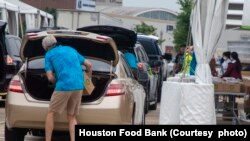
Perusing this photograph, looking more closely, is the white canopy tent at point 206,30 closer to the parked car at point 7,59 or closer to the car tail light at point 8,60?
the parked car at point 7,59

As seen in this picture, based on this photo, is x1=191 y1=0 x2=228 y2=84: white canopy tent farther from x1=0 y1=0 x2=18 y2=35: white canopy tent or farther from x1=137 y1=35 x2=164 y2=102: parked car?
x1=0 y1=0 x2=18 y2=35: white canopy tent

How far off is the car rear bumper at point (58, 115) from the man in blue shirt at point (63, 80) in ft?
0.53

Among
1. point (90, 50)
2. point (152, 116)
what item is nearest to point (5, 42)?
point (152, 116)

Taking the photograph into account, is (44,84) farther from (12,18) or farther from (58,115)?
(12,18)

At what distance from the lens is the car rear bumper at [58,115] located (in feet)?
33.5

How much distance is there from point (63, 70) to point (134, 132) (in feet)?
14.0

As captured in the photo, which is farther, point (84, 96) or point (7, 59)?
point (7, 59)

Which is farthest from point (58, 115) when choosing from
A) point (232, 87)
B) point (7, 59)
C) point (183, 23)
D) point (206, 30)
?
point (183, 23)

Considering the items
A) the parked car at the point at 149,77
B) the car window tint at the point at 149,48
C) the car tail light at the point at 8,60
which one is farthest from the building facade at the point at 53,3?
the car tail light at the point at 8,60

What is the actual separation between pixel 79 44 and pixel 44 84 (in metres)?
0.88

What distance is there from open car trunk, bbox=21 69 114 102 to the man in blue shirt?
1.18 feet

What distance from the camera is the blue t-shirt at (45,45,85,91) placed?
10.1 metres

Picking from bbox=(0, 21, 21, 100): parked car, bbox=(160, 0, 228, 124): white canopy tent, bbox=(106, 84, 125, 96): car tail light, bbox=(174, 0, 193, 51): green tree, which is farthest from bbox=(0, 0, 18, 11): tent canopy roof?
bbox=(174, 0, 193, 51): green tree

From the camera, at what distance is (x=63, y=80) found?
1016 centimetres
